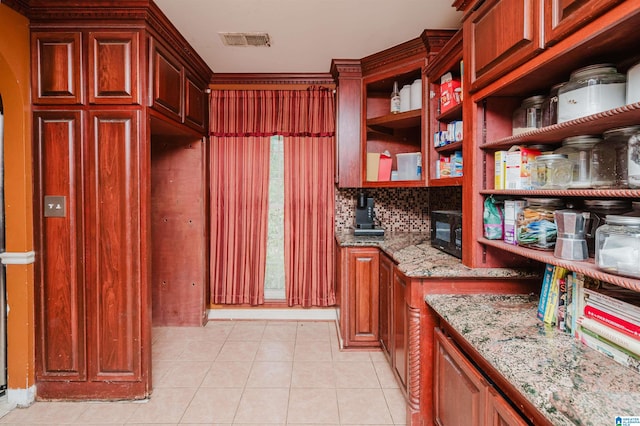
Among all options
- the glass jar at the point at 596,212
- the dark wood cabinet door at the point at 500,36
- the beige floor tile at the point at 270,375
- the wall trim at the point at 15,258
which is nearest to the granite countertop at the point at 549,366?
the glass jar at the point at 596,212

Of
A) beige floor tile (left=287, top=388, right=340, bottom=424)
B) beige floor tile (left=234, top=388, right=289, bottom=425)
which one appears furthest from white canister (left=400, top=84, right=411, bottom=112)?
beige floor tile (left=234, top=388, right=289, bottom=425)

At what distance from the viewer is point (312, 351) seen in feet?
9.36

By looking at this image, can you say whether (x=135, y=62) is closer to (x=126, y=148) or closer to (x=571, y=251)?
(x=126, y=148)

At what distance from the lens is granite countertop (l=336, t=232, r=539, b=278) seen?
1.66 meters

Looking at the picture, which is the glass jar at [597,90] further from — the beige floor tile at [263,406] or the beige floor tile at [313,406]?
the beige floor tile at [263,406]

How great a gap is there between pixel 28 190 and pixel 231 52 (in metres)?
1.85

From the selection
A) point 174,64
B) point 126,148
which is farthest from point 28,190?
point 174,64

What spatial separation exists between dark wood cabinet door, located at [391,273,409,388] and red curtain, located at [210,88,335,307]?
1.29 metres

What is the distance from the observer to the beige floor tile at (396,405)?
→ 1.99m

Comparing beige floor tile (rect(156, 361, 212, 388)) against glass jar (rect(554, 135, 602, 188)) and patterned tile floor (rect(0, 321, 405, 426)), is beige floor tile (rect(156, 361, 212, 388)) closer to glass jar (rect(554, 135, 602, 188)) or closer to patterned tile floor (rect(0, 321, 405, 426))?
patterned tile floor (rect(0, 321, 405, 426))

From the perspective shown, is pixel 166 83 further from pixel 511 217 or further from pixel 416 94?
pixel 511 217

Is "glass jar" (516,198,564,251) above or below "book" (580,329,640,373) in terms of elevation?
above

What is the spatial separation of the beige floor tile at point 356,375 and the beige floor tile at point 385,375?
34 millimetres

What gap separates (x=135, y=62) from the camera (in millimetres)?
2117
